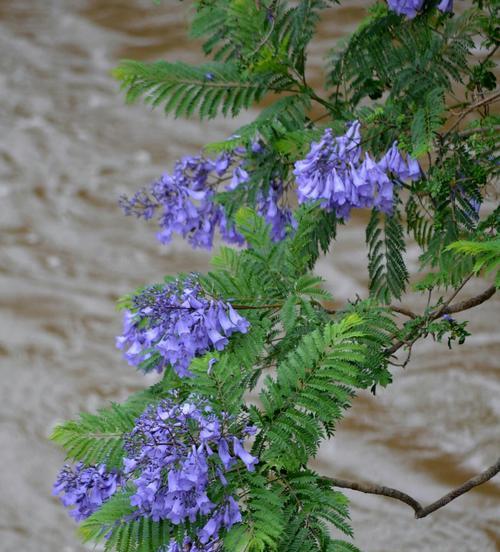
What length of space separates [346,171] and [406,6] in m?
0.23

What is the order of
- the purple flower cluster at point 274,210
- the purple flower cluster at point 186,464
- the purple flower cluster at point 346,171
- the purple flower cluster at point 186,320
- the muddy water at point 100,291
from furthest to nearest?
1. the muddy water at point 100,291
2. the purple flower cluster at point 274,210
3. the purple flower cluster at point 346,171
4. the purple flower cluster at point 186,320
5. the purple flower cluster at point 186,464

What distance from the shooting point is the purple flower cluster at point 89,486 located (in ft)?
3.06

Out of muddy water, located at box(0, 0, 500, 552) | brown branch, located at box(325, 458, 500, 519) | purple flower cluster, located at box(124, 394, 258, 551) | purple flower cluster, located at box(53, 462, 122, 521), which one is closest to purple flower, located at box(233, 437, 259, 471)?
purple flower cluster, located at box(124, 394, 258, 551)

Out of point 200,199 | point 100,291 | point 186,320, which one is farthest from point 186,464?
point 100,291

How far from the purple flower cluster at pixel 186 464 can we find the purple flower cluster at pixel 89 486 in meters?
0.17

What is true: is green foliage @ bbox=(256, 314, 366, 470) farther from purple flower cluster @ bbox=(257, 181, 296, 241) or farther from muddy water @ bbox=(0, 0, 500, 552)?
muddy water @ bbox=(0, 0, 500, 552)

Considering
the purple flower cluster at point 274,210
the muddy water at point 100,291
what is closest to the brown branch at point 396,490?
the purple flower cluster at point 274,210

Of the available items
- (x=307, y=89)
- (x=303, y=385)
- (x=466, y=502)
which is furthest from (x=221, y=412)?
(x=466, y=502)

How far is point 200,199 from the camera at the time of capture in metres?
1.27

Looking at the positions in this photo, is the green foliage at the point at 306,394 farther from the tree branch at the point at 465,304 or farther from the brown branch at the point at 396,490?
the tree branch at the point at 465,304

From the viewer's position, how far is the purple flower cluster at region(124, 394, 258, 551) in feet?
2.38

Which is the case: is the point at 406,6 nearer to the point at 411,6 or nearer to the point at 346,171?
the point at 411,6

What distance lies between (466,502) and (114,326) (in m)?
1.11

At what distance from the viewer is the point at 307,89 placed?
1.17 metres
